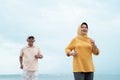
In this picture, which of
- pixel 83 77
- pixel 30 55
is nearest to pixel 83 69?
pixel 83 77

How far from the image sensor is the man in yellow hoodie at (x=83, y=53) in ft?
33.6

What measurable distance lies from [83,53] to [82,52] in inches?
1.2

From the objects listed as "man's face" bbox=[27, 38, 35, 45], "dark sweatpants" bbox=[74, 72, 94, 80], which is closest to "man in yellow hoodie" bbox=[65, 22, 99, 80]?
"dark sweatpants" bbox=[74, 72, 94, 80]

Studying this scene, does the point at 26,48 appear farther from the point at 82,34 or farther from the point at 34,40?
the point at 82,34

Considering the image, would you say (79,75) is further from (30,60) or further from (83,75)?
(30,60)

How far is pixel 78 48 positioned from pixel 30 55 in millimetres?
2770

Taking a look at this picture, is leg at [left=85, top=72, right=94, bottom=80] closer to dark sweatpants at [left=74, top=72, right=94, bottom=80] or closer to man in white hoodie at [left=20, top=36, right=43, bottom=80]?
dark sweatpants at [left=74, top=72, right=94, bottom=80]

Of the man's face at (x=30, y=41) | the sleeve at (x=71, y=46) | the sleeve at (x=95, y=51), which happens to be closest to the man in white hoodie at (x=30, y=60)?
the man's face at (x=30, y=41)

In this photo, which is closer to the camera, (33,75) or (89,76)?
(89,76)

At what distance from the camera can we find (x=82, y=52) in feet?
33.7

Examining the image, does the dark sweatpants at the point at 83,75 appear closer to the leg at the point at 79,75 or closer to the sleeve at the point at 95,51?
the leg at the point at 79,75

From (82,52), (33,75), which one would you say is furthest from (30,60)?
(82,52)

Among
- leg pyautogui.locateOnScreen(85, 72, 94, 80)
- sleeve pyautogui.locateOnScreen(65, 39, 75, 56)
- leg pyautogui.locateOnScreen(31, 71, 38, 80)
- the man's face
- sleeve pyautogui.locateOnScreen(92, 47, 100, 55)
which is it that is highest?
the man's face

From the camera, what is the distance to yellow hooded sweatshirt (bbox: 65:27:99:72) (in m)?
10.3
